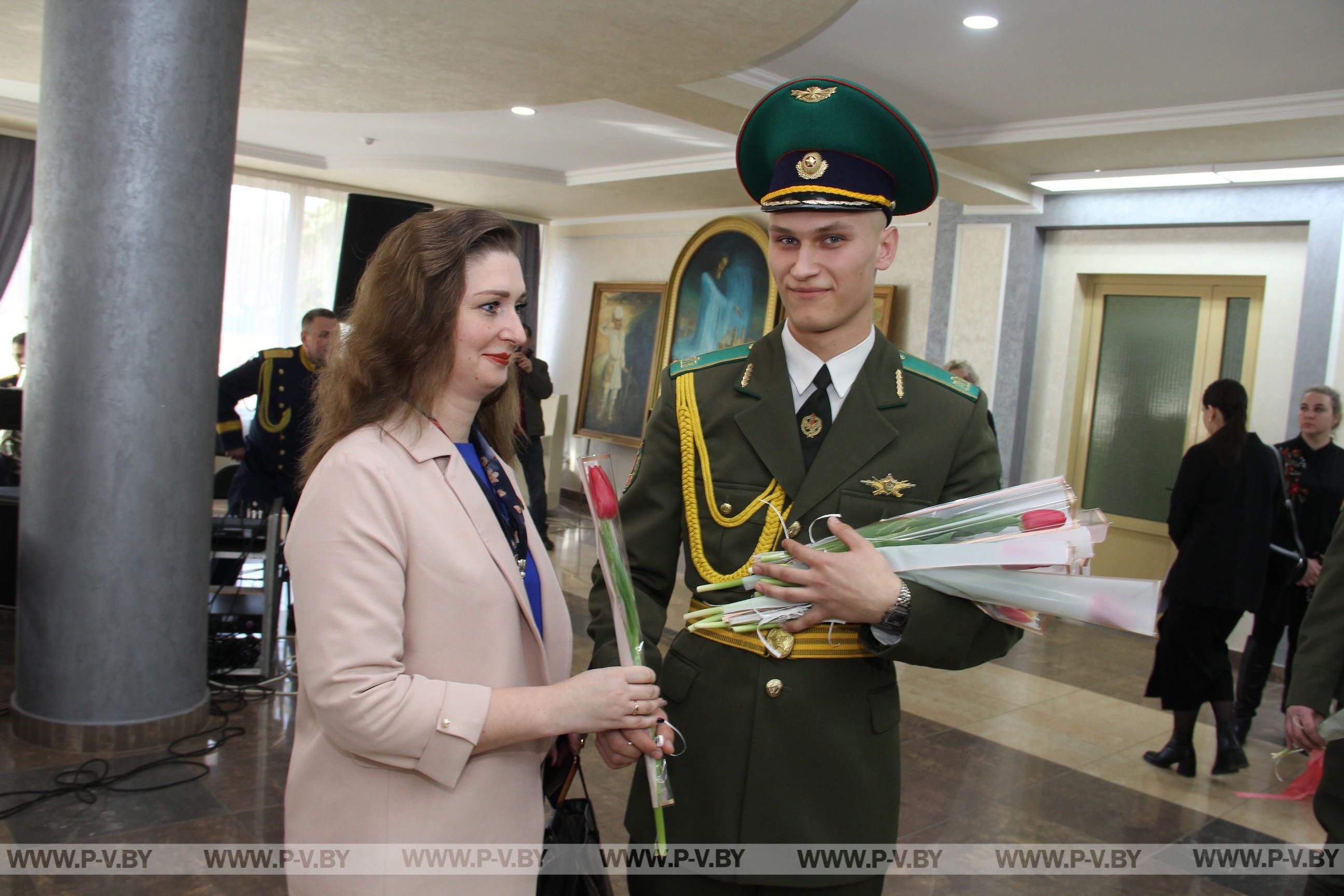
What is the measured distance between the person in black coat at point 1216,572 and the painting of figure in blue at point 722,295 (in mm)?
5130

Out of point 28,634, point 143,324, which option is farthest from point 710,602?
point 28,634

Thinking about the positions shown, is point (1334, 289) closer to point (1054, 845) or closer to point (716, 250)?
point (1054, 845)

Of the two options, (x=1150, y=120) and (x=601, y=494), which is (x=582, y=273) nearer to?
(x=1150, y=120)

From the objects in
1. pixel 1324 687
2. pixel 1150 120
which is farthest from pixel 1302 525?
pixel 1324 687

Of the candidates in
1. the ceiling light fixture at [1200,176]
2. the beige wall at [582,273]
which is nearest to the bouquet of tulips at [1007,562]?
the ceiling light fixture at [1200,176]

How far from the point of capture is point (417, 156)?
31.9 feet

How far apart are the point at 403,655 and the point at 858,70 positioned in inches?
209

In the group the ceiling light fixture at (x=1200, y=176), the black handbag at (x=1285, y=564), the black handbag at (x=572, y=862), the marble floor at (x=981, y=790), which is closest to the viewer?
the black handbag at (x=572, y=862)

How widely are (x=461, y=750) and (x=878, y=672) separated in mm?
650

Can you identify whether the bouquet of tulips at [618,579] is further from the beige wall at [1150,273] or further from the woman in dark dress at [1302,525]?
the beige wall at [1150,273]

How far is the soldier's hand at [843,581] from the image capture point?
1.30 metres

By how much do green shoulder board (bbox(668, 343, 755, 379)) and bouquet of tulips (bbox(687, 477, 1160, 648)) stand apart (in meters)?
0.37

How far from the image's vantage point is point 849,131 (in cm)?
151

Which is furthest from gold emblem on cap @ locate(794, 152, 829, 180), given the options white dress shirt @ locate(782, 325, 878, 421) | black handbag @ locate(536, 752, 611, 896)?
black handbag @ locate(536, 752, 611, 896)
